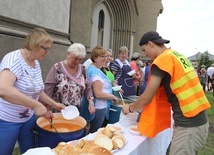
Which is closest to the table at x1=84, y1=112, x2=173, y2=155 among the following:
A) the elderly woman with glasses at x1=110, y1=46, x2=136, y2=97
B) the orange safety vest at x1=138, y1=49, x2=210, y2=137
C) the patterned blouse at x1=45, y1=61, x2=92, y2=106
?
the orange safety vest at x1=138, y1=49, x2=210, y2=137

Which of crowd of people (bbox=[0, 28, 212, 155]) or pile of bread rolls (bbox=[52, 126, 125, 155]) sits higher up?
crowd of people (bbox=[0, 28, 212, 155])

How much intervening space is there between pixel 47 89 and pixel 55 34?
2313 millimetres

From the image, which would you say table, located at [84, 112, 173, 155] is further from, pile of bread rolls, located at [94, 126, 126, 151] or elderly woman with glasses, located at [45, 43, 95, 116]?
elderly woman with glasses, located at [45, 43, 95, 116]

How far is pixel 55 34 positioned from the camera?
4.43 m

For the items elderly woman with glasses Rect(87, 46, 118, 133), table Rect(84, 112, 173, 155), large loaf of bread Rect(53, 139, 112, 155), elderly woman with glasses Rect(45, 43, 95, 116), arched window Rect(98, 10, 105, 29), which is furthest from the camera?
arched window Rect(98, 10, 105, 29)

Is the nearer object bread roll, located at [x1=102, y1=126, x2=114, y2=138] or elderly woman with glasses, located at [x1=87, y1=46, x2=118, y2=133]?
bread roll, located at [x1=102, y1=126, x2=114, y2=138]

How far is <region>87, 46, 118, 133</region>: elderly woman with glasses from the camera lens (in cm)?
277

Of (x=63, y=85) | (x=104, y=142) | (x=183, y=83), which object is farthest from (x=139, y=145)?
(x=63, y=85)

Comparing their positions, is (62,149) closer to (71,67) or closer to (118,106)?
(71,67)

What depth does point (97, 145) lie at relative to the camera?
4.85 feet

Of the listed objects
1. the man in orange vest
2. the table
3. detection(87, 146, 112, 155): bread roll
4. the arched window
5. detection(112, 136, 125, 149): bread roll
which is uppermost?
the arched window

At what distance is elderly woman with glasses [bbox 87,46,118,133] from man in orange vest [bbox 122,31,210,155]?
915 millimetres

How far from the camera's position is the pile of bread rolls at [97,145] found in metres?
1.35

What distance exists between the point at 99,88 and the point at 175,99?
47.0 inches
